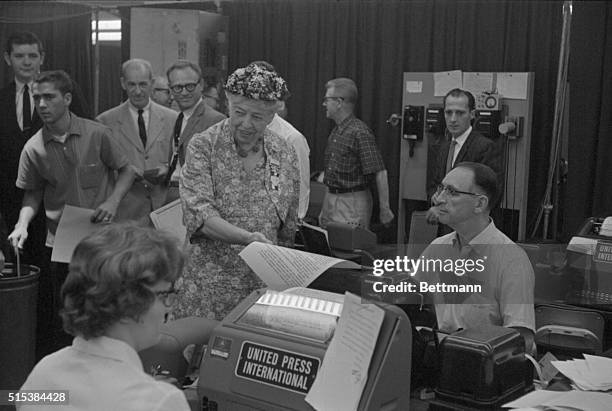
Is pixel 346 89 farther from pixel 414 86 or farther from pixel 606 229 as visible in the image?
pixel 606 229

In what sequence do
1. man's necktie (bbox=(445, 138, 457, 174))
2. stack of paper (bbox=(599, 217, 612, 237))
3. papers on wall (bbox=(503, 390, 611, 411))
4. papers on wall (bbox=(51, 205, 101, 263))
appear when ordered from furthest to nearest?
man's necktie (bbox=(445, 138, 457, 174)), papers on wall (bbox=(51, 205, 101, 263)), stack of paper (bbox=(599, 217, 612, 237)), papers on wall (bbox=(503, 390, 611, 411))

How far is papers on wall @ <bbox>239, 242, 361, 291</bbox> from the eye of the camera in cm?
154

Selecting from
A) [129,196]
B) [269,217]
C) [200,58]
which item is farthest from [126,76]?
[269,217]

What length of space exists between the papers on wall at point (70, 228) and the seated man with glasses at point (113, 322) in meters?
2.22

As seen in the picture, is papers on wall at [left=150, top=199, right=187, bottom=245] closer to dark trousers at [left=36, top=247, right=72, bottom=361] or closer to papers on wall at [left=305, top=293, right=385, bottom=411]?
dark trousers at [left=36, top=247, right=72, bottom=361]

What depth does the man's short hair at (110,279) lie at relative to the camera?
46.3 inches

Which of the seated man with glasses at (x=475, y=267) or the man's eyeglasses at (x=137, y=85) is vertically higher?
the man's eyeglasses at (x=137, y=85)

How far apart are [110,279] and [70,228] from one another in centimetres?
232

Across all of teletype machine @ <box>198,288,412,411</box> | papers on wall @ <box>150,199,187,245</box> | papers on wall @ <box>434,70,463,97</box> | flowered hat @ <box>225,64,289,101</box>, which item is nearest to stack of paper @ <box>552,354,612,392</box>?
teletype machine @ <box>198,288,412,411</box>

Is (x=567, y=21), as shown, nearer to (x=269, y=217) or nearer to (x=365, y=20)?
(x=365, y=20)

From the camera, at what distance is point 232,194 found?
2264 millimetres

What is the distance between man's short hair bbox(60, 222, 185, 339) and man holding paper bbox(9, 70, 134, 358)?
2.30 metres

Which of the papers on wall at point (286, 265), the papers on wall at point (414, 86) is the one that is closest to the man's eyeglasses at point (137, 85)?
the papers on wall at point (414, 86)

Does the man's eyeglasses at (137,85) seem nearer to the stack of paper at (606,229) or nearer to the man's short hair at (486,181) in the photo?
the man's short hair at (486,181)
